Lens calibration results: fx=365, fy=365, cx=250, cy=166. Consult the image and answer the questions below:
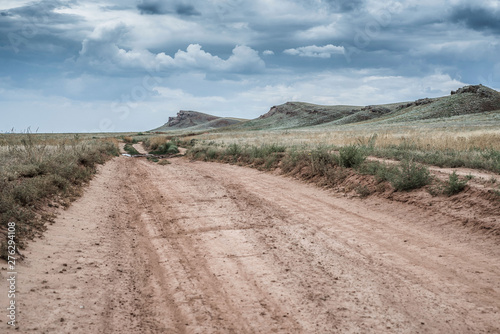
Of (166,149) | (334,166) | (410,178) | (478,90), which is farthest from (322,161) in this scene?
(478,90)

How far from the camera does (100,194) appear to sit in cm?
1091

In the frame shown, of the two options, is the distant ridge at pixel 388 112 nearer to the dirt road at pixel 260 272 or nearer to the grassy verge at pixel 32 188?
the grassy verge at pixel 32 188

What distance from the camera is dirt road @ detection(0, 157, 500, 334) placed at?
4.00 m

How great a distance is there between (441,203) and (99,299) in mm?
7196

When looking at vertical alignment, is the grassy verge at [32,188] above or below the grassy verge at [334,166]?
above

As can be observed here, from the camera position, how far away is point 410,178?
9.39 m

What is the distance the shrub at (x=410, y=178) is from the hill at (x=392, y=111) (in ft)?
207

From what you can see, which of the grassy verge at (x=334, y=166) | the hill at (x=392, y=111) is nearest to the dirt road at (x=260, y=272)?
the grassy verge at (x=334, y=166)

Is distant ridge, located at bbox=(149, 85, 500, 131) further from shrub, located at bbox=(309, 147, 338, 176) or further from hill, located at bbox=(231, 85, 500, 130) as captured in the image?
shrub, located at bbox=(309, 147, 338, 176)

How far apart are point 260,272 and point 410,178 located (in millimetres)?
5836

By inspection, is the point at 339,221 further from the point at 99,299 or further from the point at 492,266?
the point at 99,299

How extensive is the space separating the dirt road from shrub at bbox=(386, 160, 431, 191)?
689 millimetres

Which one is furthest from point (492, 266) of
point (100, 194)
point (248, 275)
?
point (100, 194)

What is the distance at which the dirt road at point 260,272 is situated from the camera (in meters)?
4.00
